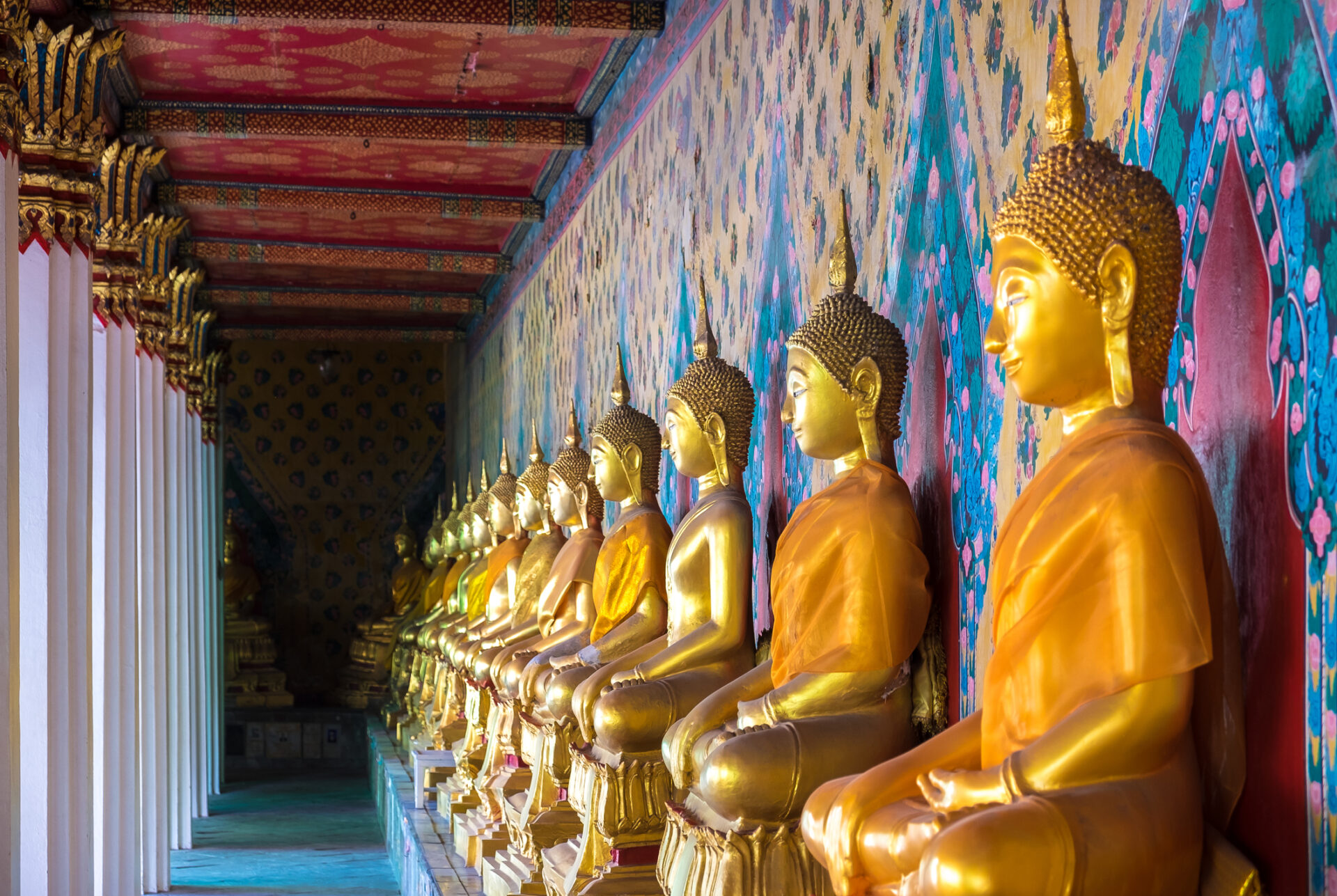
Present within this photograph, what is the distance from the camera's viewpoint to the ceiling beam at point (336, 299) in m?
14.3

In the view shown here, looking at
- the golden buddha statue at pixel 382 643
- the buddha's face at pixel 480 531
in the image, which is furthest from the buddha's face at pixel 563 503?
the golden buddha statue at pixel 382 643

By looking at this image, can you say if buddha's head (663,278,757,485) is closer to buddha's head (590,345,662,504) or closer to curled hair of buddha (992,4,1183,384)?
buddha's head (590,345,662,504)

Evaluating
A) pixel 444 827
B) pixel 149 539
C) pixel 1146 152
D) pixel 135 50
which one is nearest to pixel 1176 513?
pixel 1146 152

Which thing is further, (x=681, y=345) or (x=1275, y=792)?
(x=681, y=345)

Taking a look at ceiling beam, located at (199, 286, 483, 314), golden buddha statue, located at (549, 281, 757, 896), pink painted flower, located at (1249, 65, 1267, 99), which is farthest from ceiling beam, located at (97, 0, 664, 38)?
ceiling beam, located at (199, 286, 483, 314)

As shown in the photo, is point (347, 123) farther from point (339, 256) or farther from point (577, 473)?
point (339, 256)

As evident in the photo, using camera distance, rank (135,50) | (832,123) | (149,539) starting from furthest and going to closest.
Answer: (149,539)
(135,50)
(832,123)

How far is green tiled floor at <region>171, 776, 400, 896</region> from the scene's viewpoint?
873 centimetres

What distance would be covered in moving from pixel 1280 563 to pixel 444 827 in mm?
6124

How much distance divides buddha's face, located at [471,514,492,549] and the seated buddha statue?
13.7ft

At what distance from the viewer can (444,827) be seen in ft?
25.3

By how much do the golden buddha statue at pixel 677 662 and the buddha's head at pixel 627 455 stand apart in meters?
0.76

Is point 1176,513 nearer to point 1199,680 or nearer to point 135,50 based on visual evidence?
point 1199,680

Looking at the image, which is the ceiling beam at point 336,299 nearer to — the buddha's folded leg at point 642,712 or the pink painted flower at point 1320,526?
the buddha's folded leg at point 642,712
